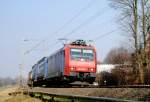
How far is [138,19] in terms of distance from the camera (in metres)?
41.4

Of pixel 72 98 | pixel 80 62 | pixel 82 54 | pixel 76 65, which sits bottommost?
pixel 72 98

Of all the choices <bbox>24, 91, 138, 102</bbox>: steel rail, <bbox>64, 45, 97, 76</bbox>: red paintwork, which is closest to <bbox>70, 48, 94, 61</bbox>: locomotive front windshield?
<bbox>64, 45, 97, 76</bbox>: red paintwork

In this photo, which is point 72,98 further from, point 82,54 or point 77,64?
point 82,54

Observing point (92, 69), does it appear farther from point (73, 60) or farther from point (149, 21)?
point (149, 21)

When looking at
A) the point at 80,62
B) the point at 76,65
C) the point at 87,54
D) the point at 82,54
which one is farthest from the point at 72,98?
the point at 87,54

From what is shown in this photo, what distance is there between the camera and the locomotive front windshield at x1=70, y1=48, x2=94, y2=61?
3054 centimetres

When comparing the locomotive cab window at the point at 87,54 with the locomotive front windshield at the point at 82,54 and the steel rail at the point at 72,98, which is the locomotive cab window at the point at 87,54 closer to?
the locomotive front windshield at the point at 82,54

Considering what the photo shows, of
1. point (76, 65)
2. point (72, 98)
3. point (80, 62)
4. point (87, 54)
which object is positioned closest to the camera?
point (72, 98)

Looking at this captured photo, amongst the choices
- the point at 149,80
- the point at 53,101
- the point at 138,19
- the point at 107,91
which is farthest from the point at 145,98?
the point at 138,19

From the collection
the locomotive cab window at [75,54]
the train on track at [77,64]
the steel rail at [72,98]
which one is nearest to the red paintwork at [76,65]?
the train on track at [77,64]

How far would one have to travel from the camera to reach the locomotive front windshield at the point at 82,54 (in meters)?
30.5

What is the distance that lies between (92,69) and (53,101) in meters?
13.6

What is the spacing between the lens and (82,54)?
30.6 m

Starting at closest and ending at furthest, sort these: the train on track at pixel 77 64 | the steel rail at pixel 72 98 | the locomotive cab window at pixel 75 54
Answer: the steel rail at pixel 72 98 → the train on track at pixel 77 64 → the locomotive cab window at pixel 75 54
